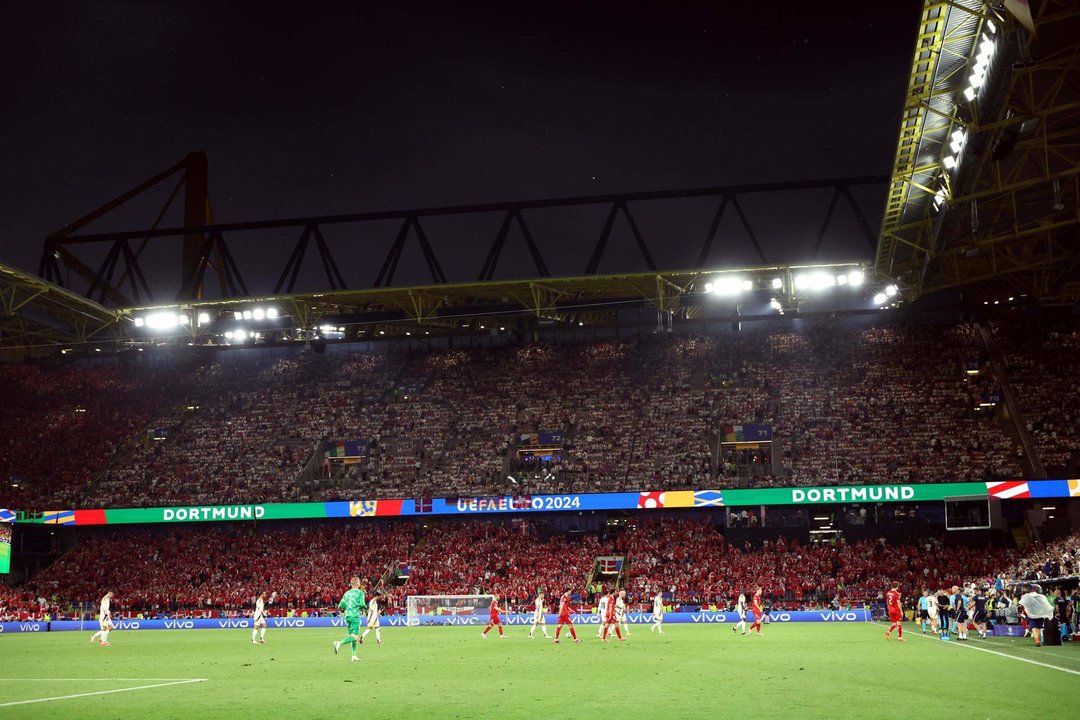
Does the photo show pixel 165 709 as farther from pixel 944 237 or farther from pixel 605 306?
pixel 605 306

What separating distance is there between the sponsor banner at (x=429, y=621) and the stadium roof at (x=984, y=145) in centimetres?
1655

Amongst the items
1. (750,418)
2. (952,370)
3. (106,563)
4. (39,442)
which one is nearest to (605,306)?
(750,418)

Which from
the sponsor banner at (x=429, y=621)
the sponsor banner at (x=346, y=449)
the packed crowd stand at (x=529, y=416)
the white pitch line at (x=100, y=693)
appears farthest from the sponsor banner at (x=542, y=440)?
the white pitch line at (x=100, y=693)

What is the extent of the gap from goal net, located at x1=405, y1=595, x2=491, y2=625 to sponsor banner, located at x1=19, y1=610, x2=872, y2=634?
16 centimetres

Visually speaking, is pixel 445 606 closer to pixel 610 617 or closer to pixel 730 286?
pixel 610 617

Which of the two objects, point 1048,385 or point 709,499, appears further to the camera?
point 1048,385

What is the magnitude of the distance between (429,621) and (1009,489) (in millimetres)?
30217

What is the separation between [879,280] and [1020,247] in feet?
21.5

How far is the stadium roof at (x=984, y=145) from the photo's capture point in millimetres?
25250

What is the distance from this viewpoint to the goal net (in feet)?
162

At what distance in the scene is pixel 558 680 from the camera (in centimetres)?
1956

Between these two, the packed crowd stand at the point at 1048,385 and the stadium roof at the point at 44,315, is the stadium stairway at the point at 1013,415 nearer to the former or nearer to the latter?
the packed crowd stand at the point at 1048,385

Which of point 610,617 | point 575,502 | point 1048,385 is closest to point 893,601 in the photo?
point 610,617

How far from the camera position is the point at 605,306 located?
58875 millimetres
